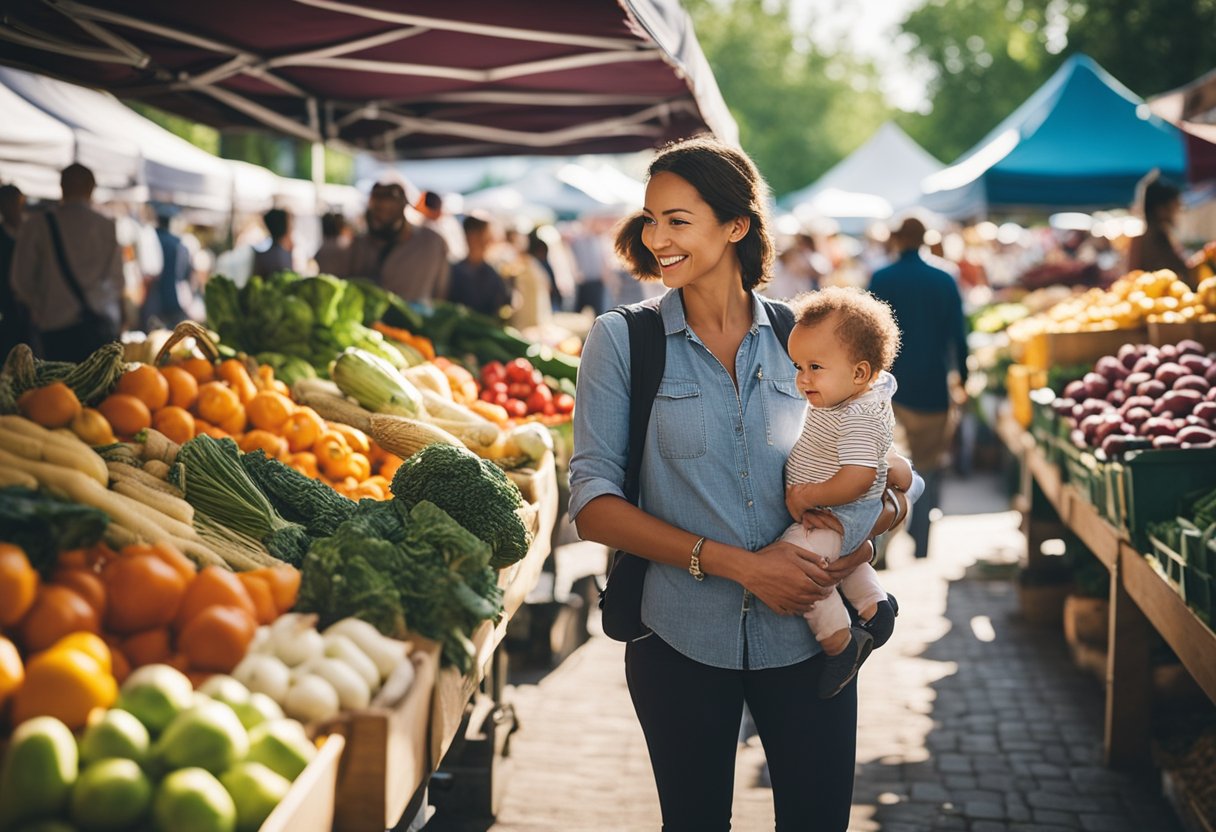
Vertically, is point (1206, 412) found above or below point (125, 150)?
below

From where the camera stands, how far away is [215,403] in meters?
3.84

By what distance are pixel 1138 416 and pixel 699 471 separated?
295cm

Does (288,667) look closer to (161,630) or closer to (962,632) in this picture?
(161,630)

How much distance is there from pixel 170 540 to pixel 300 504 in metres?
0.61

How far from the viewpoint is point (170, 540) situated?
2.60 metres

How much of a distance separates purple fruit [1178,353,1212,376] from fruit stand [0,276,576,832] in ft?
9.79

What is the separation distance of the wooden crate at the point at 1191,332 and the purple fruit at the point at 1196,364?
27.7 inches

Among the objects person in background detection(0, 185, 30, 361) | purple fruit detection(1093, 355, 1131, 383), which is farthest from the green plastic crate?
person in background detection(0, 185, 30, 361)

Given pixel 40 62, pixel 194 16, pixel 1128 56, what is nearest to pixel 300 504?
pixel 194 16

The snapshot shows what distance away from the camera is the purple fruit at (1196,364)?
507 centimetres

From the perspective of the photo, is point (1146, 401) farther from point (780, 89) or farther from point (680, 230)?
point (780, 89)

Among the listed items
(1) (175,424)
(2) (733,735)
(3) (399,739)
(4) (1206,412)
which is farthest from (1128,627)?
(1) (175,424)

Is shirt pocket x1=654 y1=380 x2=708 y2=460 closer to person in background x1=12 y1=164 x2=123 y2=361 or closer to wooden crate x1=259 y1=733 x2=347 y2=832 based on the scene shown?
wooden crate x1=259 y1=733 x2=347 y2=832

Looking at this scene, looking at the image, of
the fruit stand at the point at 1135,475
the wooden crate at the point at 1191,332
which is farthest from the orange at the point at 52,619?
the wooden crate at the point at 1191,332
